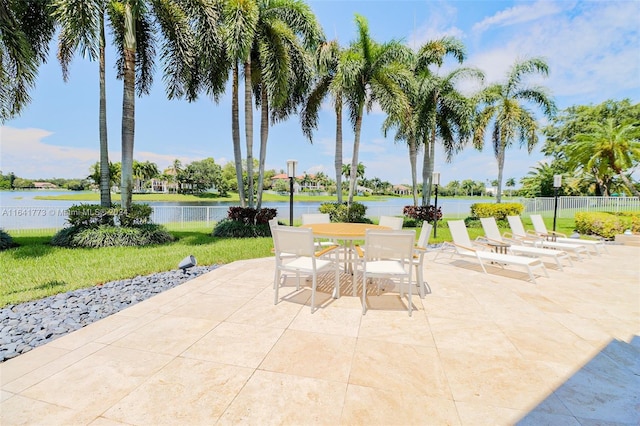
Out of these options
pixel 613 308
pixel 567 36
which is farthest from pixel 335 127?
pixel 613 308

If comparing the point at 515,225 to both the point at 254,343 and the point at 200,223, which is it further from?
the point at 200,223

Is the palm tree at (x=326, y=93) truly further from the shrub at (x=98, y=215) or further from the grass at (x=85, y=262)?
the shrub at (x=98, y=215)

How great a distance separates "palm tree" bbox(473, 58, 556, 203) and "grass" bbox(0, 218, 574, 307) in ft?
46.5

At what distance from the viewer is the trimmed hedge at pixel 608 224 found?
11.1m

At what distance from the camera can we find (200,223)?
43.5 ft

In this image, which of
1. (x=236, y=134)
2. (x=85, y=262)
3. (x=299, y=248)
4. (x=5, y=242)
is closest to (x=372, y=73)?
(x=236, y=134)

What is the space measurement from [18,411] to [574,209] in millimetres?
24873

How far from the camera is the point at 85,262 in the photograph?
6.34m

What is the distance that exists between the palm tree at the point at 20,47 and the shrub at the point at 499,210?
62.6 ft

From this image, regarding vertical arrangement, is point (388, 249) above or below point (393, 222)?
below

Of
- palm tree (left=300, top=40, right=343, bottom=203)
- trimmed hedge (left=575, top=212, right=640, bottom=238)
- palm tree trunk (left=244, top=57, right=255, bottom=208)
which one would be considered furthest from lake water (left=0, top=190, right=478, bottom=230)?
trimmed hedge (left=575, top=212, right=640, bottom=238)

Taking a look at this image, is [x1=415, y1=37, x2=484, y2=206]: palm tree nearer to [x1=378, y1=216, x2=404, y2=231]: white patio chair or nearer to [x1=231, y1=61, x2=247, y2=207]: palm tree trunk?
[x1=231, y1=61, x2=247, y2=207]: palm tree trunk

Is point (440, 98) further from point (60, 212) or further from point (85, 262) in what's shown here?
point (60, 212)

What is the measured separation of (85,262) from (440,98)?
16675 millimetres
